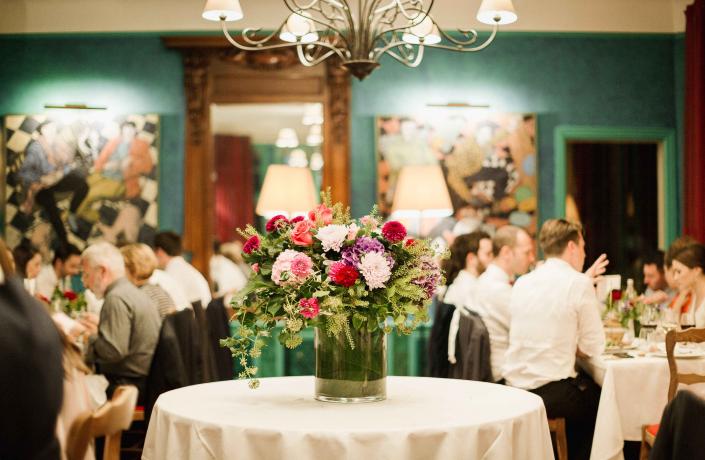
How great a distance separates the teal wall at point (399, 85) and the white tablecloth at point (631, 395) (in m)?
3.18

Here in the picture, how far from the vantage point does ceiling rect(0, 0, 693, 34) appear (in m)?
7.50

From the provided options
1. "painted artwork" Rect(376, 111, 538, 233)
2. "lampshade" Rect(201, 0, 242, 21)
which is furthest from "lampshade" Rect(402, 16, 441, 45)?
"painted artwork" Rect(376, 111, 538, 233)

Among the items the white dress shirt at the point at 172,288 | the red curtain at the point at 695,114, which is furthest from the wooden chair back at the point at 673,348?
the red curtain at the point at 695,114

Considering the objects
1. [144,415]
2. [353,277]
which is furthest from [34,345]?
[144,415]

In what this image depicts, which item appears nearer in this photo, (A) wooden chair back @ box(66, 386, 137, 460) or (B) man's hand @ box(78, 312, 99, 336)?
(A) wooden chair back @ box(66, 386, 137, 460)

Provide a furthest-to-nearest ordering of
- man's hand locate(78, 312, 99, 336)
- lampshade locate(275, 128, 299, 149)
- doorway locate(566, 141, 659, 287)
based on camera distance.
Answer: doorway locate(566, 141, 659, 287), lampshade locate(275, 128, 299, 149), man's hand locate(78, 312, 99, 336)

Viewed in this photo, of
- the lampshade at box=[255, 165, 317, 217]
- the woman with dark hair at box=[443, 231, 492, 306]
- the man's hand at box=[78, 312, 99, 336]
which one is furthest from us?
the lampshade at box=[255, 165, 317, 217]

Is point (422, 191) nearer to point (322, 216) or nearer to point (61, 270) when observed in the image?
point (61, 270)

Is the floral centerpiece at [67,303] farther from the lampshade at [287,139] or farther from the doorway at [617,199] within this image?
the doorway at [617,199]

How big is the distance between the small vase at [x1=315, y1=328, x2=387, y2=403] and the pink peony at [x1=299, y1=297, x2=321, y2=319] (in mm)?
162

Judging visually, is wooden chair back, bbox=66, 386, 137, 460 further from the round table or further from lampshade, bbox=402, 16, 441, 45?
lampshade, bbox=402, 16, 441, 45

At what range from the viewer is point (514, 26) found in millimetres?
7543

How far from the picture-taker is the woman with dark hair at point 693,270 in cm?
526

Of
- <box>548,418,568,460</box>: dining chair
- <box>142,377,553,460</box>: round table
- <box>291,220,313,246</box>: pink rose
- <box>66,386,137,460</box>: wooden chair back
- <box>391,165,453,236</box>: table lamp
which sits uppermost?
<box>391,165,453,236</box>: table lamp
